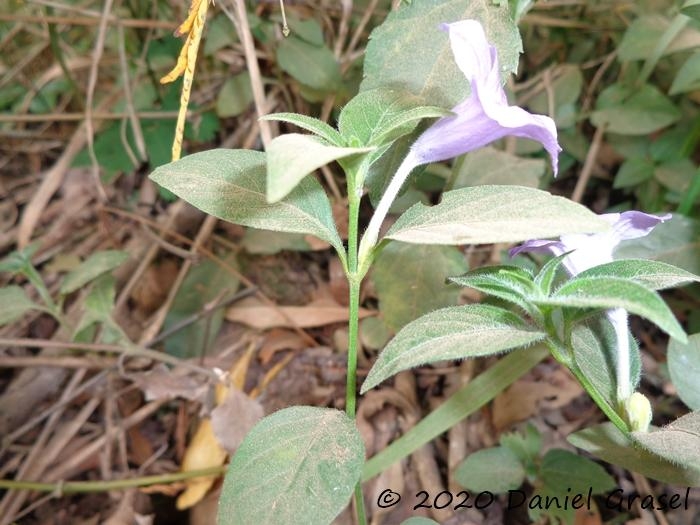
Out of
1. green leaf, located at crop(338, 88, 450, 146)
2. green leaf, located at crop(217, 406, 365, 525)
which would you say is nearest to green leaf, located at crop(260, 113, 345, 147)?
green leaf, located at crop(338, 88, 450, 146)

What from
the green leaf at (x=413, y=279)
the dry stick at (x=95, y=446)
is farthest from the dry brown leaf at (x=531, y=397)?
the dry stick at (x=95, y=446)

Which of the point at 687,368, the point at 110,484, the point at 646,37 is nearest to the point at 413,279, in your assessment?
the point at 687,368

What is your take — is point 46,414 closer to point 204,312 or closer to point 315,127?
point 204,312

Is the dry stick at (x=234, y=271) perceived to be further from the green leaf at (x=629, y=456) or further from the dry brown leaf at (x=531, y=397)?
the green leaf at (x=629, y=456)

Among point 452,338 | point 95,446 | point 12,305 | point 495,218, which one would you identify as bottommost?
point 95,446

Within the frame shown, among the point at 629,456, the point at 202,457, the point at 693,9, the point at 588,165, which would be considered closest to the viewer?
the point at 629,456

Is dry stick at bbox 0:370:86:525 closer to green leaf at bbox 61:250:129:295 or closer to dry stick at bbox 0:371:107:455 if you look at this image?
dry stick at bbox 0:371:107:455
